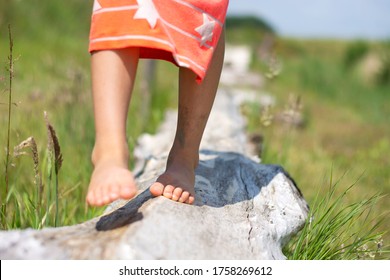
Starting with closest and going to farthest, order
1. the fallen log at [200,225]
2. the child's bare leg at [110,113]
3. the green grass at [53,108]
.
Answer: the fallen log at [200,225] < the child's bare leg at [110,113] < the green grass at [53,108]

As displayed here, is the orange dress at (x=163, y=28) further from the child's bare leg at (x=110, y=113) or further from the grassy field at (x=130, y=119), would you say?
the grassy field at (x=130, y=119)

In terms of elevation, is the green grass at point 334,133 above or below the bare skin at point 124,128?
below

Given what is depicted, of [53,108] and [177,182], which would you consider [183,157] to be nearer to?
[177,182]

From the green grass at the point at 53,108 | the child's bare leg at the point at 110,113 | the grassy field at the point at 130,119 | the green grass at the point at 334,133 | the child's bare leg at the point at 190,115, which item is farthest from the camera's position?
the green grass at the point at 334,133

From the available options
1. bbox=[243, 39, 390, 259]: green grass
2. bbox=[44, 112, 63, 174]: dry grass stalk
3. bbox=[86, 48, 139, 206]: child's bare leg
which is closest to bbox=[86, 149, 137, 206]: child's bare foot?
bbox=[86, 48, 139, 206]: child's bare leg

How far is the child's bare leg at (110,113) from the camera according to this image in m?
1.58

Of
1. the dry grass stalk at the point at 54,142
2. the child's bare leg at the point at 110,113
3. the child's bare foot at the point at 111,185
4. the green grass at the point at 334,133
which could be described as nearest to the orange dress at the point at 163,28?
the child's bare leg at the point at 110,113

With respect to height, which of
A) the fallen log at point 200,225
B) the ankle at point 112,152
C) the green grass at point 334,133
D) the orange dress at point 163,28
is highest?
the orange dress at point 163,28

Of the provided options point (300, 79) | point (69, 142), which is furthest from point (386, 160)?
point (300, 79)

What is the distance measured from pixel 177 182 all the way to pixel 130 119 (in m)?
2.17

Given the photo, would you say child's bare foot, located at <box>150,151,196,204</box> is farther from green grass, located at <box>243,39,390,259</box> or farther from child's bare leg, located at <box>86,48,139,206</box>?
green grass, located at <box>243,39,390,259</box>

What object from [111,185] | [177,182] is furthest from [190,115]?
[111,185]

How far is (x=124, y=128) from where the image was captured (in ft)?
5.53

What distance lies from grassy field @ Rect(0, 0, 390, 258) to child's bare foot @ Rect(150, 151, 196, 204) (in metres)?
0.32
